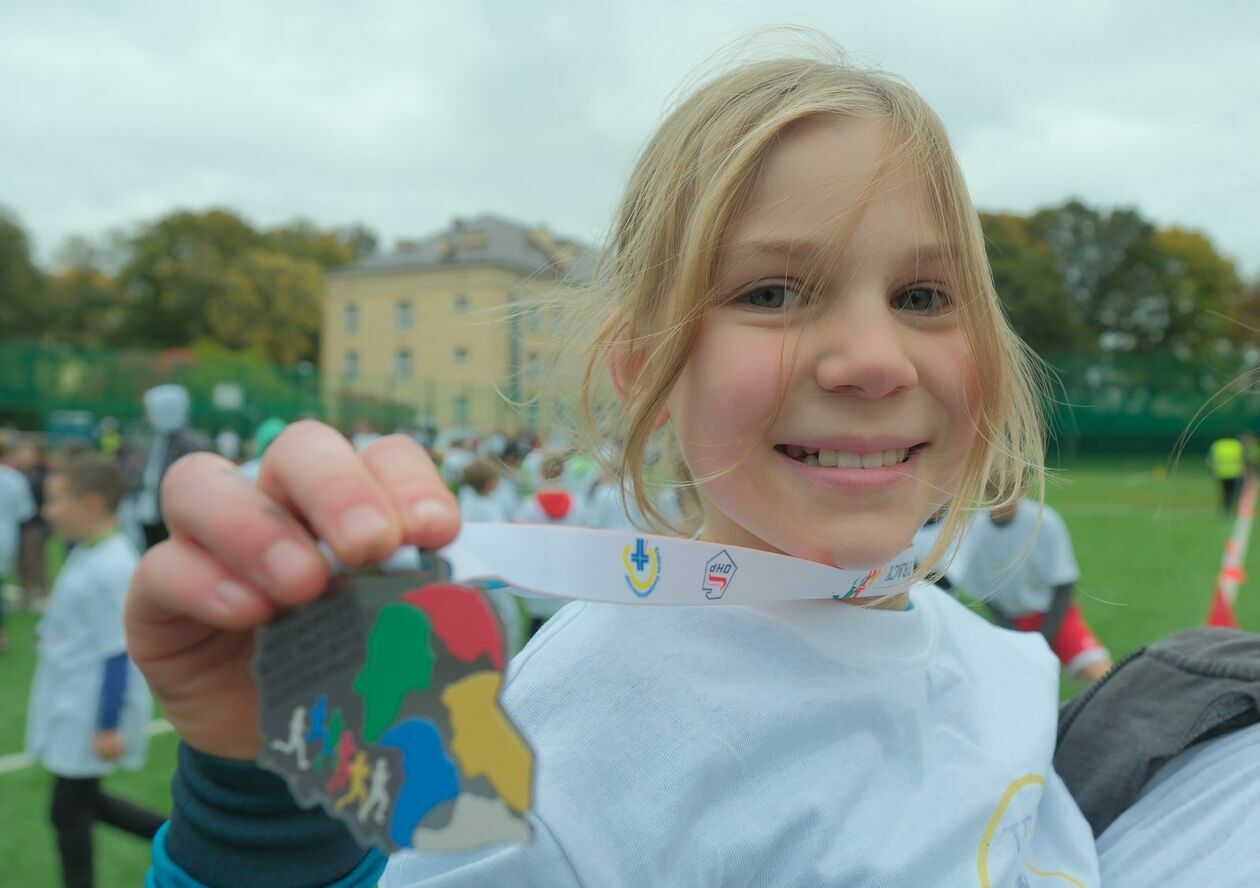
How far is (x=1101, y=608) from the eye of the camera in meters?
8.62

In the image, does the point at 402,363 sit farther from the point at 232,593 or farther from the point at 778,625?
the point at 232,593

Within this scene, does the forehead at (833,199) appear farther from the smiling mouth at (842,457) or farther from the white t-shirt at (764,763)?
the white t-shirt at (764,763)

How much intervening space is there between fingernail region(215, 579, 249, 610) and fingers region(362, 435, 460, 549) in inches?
4.6

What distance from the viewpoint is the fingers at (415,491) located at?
2.04 feet

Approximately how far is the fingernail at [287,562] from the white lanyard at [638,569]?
12cm

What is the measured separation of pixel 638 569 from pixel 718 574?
115 mm

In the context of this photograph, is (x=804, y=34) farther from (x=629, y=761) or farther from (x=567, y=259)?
(x=629, y=761)

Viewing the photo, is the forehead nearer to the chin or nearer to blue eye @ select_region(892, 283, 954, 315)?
blue eye @ select_region(892, 283, 954, 315)

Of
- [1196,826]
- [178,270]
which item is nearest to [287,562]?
[1196,826]

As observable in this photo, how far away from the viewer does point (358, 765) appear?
59cm

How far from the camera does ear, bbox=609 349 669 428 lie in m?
1.22

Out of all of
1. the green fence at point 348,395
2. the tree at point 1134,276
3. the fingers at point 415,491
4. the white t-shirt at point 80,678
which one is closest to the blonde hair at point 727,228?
the fingers at point 415,491

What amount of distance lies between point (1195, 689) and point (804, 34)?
3.53 ft

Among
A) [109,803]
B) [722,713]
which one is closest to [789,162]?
[722,713]
